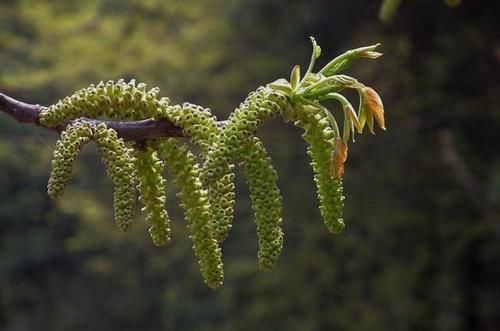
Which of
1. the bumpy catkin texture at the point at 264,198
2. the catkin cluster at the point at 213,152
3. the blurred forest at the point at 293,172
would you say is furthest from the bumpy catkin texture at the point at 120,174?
the blurred forest at the point at 293,172

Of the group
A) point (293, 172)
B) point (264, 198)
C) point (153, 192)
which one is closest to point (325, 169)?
point (264, 198)

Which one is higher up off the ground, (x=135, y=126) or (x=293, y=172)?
(x=293, y=172)

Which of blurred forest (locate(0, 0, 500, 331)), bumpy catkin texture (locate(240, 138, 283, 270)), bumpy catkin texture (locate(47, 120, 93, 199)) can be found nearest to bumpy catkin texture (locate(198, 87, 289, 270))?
bumpy catkin texture (locate(240, 138, 283, 270))

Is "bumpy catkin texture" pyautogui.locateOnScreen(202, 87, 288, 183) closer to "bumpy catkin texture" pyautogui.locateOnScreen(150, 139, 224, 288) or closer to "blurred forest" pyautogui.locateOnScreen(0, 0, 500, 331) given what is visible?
"bumpy catkin texture" pyautogui.locateOnScreen(150, 139, 224, 288)

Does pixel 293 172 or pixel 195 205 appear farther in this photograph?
pixel 293 172

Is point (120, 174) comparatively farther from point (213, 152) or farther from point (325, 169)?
point (325, 169)

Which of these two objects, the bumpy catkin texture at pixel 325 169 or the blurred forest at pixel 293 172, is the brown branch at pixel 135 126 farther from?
the blurred forest at pixel 293 172
